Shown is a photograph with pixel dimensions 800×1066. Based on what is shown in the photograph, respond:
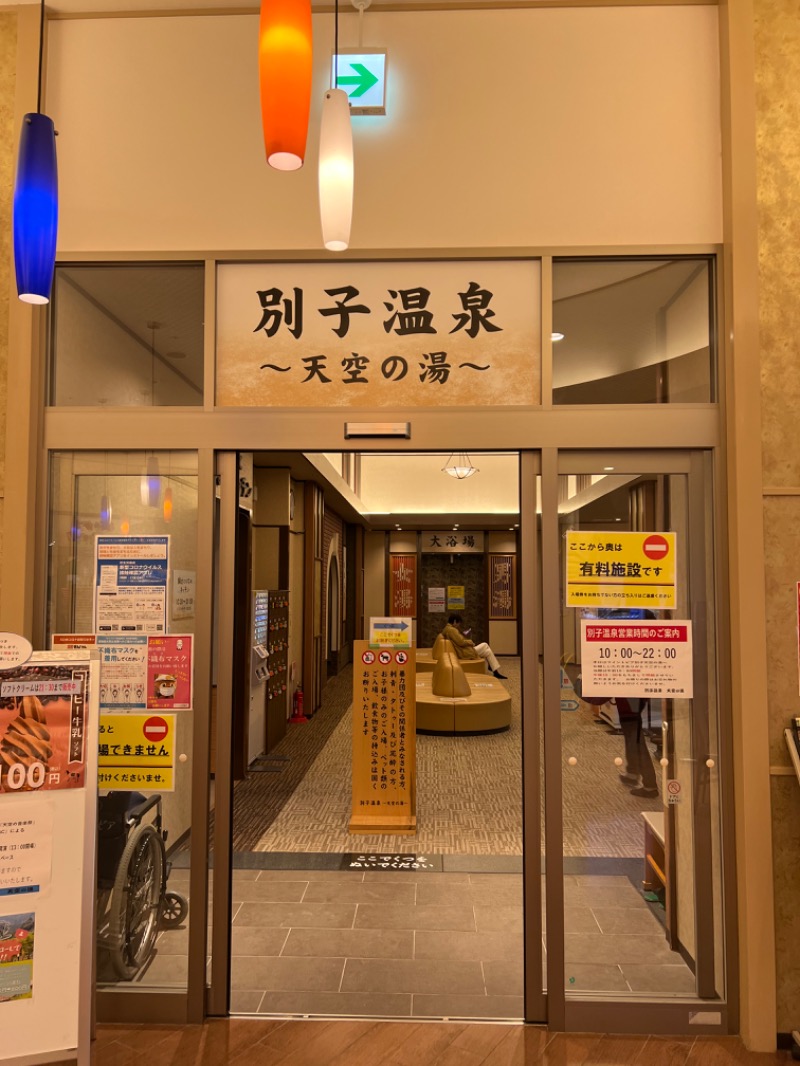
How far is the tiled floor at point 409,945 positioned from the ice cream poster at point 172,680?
2.23ft

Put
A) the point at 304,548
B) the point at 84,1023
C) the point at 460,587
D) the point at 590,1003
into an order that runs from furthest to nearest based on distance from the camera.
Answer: the point at 460,587 → the point at 304,548 → the point at 590,1003 → the point at 84,1023

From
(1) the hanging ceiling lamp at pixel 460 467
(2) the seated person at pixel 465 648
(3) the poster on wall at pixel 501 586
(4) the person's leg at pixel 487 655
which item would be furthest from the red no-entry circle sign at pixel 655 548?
(3) the poster on wall at pixel 501 586

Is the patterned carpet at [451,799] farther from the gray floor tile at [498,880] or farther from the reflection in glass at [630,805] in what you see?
the gray floor tile at [498,880]

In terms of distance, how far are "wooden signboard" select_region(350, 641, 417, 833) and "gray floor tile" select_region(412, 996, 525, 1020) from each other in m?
1.97

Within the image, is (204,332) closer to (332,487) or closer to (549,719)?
(549,719)

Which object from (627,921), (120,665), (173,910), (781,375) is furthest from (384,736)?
(781,375)

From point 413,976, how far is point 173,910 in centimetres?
114

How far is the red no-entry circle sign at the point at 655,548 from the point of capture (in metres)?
2.82

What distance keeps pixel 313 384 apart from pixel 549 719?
1682 millimetres

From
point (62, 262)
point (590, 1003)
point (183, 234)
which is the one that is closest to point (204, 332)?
point (183, 234)

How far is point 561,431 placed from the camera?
280 centimetres

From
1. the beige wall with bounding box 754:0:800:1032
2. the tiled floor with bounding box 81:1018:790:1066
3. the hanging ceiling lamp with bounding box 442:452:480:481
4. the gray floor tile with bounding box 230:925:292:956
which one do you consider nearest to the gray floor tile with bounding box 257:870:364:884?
the gray floor tile with bounding box 230:925:292:956

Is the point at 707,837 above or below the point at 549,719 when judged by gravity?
below

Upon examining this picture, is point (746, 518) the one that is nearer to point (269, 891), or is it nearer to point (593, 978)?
point (593, 978)
